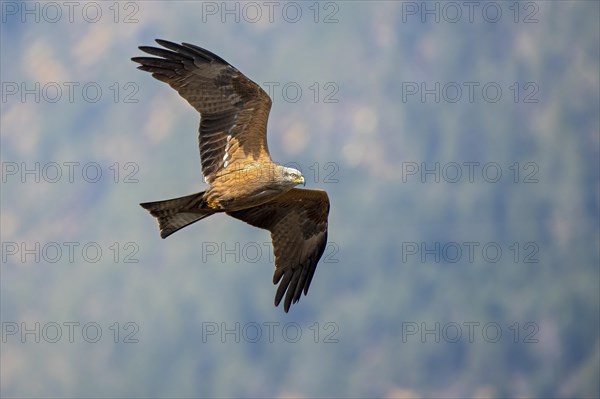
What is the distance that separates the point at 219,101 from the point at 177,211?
1740mm

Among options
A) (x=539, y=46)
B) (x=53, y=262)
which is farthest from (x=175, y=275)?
(x=539, y=46)

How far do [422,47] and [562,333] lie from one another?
5509cm

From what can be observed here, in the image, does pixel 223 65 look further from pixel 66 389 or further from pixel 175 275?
pixel 175 275

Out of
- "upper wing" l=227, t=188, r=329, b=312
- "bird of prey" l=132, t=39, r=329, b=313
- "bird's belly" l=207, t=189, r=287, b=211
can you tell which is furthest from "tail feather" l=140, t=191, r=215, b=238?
"upper wing" l=227, t=188, r=329, b=312

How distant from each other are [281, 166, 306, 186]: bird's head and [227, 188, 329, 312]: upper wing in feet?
6.21

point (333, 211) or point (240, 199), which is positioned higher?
point (240, 199)

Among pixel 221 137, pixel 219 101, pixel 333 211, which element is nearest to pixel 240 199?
pixel 221 137

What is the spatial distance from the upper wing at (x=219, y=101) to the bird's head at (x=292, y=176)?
2.18 ft

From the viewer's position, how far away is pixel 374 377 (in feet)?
383

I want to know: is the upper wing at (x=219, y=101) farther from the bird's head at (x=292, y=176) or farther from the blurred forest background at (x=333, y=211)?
the blurred forest background at (x=333, y=211)

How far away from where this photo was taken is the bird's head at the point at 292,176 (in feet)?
52.4

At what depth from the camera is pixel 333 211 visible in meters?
138

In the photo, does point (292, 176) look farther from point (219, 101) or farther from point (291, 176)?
point (219, 101)

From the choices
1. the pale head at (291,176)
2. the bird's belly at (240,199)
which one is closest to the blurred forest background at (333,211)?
the bird's belly at (240,199)
